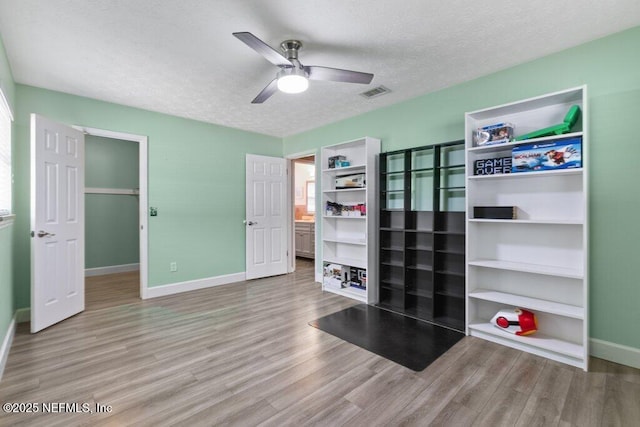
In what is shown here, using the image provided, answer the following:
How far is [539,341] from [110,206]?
6805mm

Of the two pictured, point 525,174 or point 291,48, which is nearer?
point 291,48

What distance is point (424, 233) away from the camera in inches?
139

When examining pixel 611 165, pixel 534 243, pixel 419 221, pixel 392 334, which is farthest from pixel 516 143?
pixel 392 334

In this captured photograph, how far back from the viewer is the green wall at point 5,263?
7.82 feet

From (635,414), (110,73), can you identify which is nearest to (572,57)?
(635,414)

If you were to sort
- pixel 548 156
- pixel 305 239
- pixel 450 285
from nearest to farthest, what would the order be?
1. pixel 548 156
2. pixel 450 285
3. pixel 305 239

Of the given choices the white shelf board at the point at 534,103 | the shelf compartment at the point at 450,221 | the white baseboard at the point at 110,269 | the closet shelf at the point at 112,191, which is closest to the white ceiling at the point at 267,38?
the white shelf board at the point at 534,103

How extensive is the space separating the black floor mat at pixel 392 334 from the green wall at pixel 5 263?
2.59 metres

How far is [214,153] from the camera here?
4727mm

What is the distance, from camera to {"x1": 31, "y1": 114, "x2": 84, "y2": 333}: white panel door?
9.53 feet

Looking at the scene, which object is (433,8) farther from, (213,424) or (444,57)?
(213,424)

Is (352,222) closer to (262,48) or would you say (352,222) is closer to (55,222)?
(262,48)

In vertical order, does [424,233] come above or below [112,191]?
below

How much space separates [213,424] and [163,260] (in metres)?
3.02
